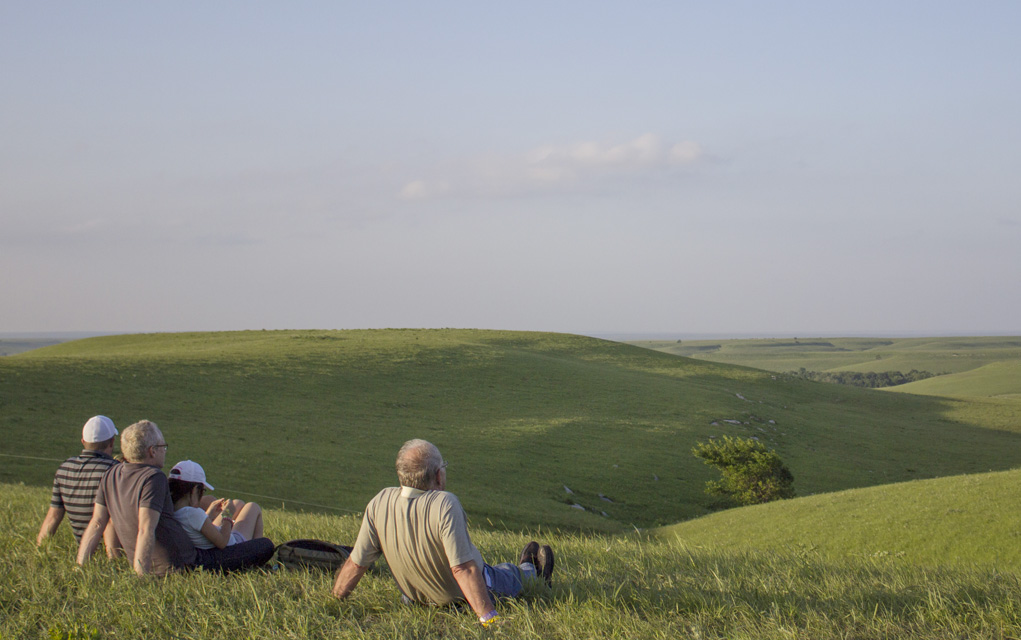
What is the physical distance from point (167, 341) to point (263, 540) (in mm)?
73313

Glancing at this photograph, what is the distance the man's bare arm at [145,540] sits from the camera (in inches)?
260

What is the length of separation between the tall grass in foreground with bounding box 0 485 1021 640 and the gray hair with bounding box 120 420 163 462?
1144mm

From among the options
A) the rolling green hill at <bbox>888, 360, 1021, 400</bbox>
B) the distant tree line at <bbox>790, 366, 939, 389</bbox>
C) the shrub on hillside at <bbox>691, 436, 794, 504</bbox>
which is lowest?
the distant tree line at <bbox>790, 366, 939, 389</bbox>

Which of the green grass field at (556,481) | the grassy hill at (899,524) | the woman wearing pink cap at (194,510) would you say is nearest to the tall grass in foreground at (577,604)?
the green grass field at (556,481)

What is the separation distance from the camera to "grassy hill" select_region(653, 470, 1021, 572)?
Result: 1727 cm

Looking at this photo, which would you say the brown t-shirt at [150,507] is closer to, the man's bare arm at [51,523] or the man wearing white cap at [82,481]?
the man wearing white cap at [82,481]

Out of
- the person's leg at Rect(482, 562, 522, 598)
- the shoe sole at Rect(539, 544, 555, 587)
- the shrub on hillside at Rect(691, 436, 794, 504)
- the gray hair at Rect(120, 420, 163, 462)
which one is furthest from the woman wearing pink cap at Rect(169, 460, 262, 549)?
the shrub on hillside at Rect(691, 436, 794, 504)

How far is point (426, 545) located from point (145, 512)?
302cm

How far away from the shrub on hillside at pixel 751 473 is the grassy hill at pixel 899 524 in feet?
15.3

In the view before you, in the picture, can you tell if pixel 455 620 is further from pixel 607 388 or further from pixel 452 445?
pixel 607 388

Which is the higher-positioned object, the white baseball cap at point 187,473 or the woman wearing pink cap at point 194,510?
the white baseball cap at point 187,473

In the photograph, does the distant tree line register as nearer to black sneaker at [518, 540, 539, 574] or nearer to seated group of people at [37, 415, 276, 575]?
black sneaker at [518, 540, 539, 574]

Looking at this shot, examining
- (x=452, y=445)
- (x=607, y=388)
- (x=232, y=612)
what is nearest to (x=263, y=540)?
(x=232, y=612)

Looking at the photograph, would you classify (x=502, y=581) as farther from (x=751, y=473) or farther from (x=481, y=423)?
(x=481, y=423)
